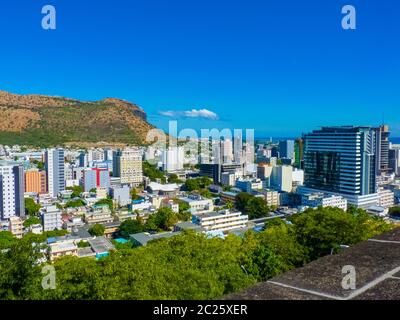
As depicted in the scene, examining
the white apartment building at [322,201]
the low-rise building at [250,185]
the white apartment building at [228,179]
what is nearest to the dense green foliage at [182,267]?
the white apartment building at [322,201]

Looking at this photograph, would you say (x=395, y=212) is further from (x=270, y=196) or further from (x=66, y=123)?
(x=66, y=123)

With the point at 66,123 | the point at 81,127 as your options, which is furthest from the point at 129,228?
the point at 81,127

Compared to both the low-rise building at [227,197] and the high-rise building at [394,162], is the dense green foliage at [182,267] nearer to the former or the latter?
the low-rise building at [227,197]

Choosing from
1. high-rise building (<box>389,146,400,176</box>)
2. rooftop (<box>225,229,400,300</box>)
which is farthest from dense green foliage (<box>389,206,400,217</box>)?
rooftop (<box>225,229,400,300</box>)

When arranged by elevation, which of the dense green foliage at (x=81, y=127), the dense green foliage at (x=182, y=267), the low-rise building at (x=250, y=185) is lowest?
the low-rise building at (x=250, y=185)
